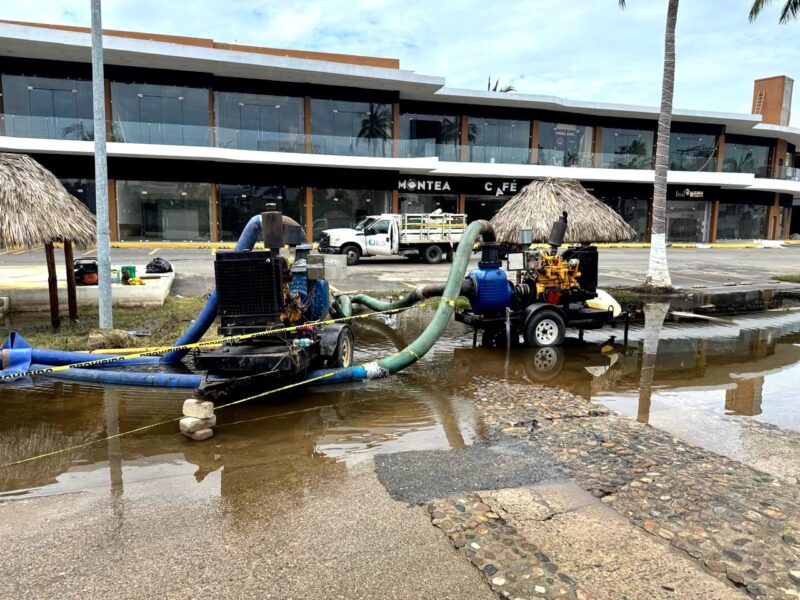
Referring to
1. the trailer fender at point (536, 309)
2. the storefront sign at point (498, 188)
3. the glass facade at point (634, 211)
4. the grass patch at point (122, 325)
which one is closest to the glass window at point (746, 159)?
the glass facade at point (634, 211)

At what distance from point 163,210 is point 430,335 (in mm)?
26083

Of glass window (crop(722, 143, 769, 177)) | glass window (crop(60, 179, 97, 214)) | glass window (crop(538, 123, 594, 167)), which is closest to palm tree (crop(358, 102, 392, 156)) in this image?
glass window (crop(538, 123, 594, 167))

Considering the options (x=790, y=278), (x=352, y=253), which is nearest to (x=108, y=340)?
Answer: (x=352, y=253)

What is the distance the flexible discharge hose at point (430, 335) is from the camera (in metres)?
7.12

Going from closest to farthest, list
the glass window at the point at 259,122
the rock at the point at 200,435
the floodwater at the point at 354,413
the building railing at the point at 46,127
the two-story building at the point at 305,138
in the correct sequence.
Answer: the floodwater at the point at 354,413, the rock at the point at 200,435, the building railing at the point at 46,127, the two-story building at the point at 305,138, the glass window at the point at 259,122

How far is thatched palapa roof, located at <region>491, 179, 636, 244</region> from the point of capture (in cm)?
1348

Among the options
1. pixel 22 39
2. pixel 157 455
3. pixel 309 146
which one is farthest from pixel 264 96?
pixel 157 455

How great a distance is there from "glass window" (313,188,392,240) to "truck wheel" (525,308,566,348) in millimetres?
24494

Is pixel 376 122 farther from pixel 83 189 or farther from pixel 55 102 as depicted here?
pixel 55 102

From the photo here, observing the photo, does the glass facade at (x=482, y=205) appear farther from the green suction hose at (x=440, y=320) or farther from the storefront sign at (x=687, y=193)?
the green suction hose at (x=440, y=320)

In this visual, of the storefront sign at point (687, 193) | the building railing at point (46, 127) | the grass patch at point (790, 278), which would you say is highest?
the building railing at point (46, 127)

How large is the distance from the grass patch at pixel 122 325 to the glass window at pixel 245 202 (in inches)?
758

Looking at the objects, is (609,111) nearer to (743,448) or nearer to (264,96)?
(264,96)

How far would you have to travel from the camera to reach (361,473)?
4754 millimetres
